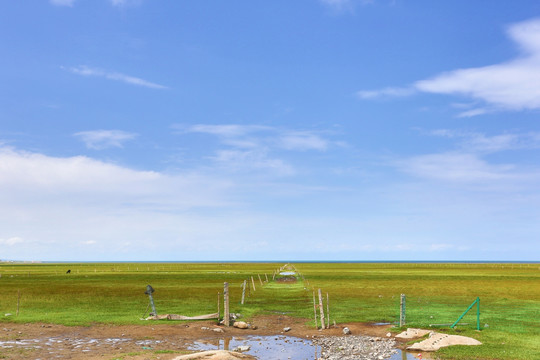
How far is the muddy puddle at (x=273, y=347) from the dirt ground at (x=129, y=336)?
1.94ft

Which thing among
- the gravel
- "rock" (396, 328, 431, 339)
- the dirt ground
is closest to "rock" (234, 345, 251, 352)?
the dirt ground

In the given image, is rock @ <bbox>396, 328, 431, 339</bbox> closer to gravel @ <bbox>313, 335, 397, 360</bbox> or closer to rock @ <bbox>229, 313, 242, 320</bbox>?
gravel @ <bbox>313, 335, 397, 360</bbox>

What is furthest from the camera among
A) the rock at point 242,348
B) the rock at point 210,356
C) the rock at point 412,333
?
the rock at point 412,333

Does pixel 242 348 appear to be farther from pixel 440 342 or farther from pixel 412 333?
pixel 440 342

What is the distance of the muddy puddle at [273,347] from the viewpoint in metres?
21.3

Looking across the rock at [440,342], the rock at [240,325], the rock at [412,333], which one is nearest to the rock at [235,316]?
the rock at [240,325]

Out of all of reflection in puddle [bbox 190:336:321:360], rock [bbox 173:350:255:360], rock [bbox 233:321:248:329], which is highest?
rock [bbox 173:350:255:360]

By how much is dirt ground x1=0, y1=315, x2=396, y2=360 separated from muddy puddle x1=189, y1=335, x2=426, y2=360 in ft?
1.94

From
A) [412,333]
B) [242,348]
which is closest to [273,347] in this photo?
[242,348]

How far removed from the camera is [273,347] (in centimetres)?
2339

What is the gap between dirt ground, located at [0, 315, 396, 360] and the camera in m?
21.3

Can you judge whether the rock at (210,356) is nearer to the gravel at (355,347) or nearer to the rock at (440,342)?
the gravel at (355,347)

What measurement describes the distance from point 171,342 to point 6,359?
807 centimetres

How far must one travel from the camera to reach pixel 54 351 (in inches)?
868
